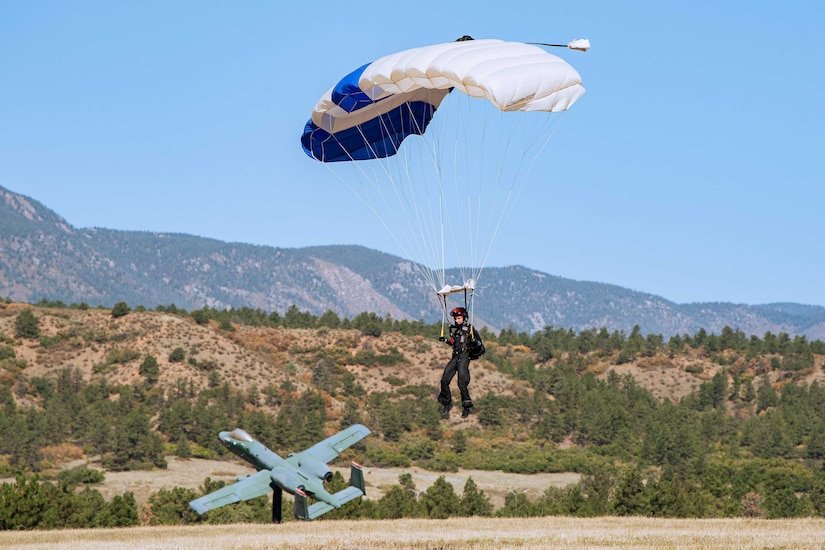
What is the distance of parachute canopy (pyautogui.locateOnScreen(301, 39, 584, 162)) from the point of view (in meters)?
30.4

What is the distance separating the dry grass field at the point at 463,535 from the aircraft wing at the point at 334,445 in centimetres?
209

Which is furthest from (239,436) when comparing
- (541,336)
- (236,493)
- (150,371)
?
(541,336)

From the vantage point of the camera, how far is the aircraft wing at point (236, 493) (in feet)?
113

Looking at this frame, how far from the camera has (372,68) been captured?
3303 cm

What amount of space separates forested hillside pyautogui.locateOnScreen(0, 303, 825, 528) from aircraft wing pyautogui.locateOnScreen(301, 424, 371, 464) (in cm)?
733

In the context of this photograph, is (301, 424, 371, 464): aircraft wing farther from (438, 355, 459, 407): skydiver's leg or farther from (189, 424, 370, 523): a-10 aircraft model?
(438, 355, 459, 407): skydiver's leg

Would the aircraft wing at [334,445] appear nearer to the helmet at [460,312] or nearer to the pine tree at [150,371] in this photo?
the helmet at [460,312]

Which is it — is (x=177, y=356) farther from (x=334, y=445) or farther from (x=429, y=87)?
(x=429, y=87)

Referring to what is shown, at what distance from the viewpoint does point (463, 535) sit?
32.0 metres

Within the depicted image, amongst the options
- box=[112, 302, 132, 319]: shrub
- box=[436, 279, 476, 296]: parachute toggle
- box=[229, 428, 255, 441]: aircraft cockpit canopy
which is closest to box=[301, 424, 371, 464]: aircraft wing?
box=[229, 428, 255, 441]: aircraft cockpit canopy

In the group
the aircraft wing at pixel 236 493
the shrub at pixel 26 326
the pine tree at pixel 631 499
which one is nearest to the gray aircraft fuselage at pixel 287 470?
the aircraft wing at pixel 236 493

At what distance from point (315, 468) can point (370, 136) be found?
10039mm

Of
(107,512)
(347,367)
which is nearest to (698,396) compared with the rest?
(347,367)

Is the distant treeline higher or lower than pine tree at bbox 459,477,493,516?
higher
